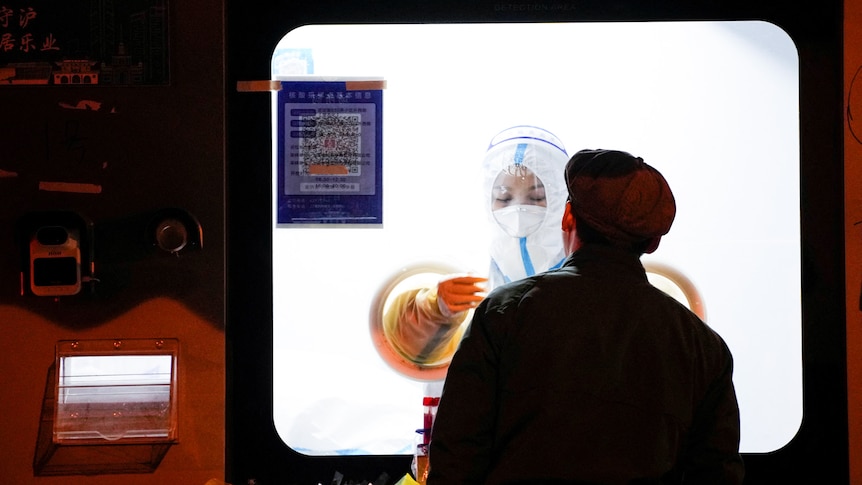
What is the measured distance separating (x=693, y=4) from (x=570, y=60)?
31 cm

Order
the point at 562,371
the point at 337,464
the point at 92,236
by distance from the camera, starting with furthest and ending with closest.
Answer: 1. the point at 337,464
2. the point at 92,236
3. the point at 562,371

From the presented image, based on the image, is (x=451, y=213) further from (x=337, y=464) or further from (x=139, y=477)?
(x=139, y=477)

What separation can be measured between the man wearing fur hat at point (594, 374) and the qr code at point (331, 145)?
57 cm

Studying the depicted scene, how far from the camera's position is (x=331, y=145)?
67.8 inches

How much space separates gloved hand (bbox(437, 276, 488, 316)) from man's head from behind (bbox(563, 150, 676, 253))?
0.40 m

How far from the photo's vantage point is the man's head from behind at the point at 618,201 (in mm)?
1303

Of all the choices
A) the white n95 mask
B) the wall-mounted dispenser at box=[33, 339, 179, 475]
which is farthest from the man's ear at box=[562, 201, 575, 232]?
the wall-mounted dispenser at box=[33, 339, 179, 475]

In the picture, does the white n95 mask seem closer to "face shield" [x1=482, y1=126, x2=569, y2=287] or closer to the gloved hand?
"face shield" [x1=482, y1=126, x2=569, y2=287]

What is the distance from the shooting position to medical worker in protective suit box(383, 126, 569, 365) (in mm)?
1738

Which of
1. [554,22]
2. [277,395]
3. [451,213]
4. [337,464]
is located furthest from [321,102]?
[337,464]

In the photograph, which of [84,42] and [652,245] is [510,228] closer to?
[652,245]

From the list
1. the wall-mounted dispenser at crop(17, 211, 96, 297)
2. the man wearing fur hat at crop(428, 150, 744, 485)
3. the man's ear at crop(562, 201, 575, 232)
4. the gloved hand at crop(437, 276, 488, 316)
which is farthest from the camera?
the gloved hand at crop(437, 276, 488, 316)

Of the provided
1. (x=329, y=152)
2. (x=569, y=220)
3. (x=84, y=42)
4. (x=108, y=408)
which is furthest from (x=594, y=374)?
(x=84, y=42)

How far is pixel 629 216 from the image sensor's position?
1.30 metres
